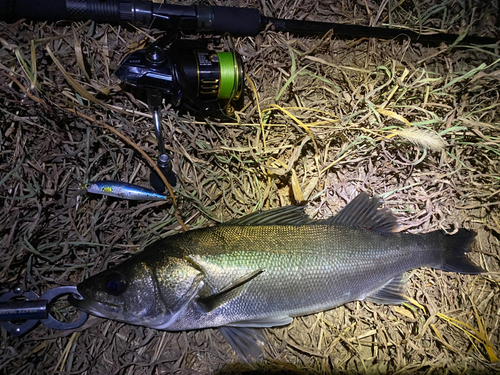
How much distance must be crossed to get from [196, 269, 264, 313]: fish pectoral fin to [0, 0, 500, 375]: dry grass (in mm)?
572

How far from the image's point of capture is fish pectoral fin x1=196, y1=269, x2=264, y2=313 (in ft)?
5.65

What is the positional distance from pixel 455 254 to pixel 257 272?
1525 mm

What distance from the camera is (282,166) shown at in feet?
7.34

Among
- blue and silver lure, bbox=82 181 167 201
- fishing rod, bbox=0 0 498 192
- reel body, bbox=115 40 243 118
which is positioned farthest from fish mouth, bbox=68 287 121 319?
reel body, bbox=115 40 243 118

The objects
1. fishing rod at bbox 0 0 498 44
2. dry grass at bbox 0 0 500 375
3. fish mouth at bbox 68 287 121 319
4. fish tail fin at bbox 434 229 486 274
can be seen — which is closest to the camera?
fish mouth at bbox 68 287 121 319

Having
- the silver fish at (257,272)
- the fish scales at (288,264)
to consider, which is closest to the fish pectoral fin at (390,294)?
the silver fish at (257,272)

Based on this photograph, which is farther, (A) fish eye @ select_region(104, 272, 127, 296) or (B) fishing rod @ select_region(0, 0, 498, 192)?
(B) fishing rod @ select_region(0, 0, 498, 192)

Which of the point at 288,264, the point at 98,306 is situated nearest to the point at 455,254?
the point at 288,264

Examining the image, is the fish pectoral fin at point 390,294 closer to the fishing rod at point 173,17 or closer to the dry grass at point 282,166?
the dry grass at point 282,166

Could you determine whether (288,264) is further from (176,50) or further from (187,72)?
(176,50)

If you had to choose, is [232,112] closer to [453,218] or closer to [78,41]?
[78,41]

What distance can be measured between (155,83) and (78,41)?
0.65 meters

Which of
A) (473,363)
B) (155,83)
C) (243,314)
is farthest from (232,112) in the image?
(473,363)

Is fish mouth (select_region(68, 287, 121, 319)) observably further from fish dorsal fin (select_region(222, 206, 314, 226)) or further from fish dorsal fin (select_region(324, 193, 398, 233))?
fish dorsal fin (select_region(324, 193, 398, 233))
